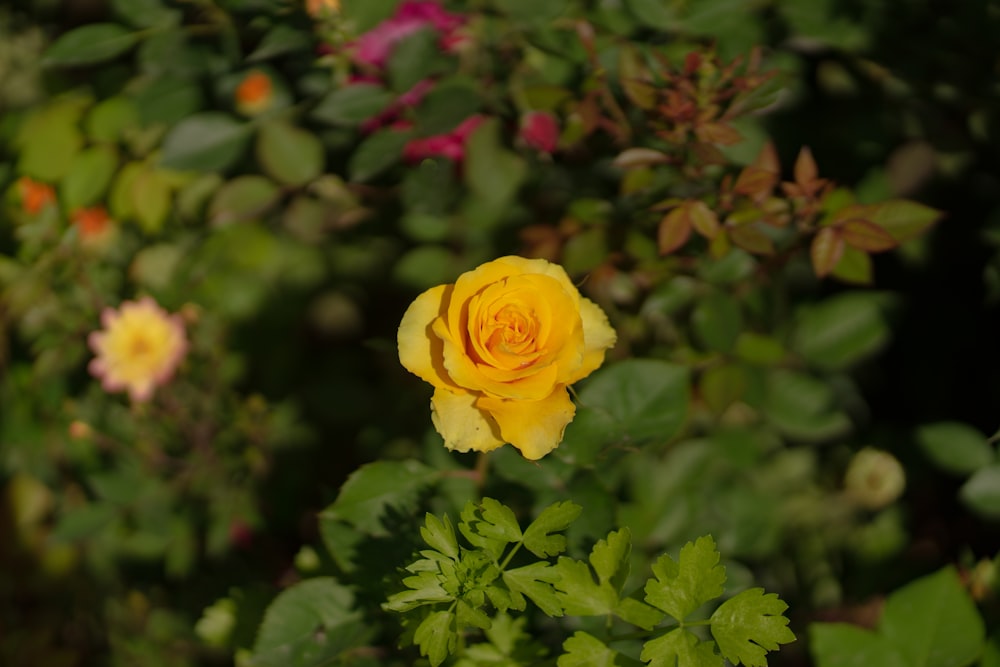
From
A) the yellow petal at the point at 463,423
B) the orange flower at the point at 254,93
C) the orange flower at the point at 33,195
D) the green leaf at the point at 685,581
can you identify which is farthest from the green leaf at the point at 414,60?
the orange flower at the point at 33,195

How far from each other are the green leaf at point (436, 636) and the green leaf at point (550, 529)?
99 millimetres

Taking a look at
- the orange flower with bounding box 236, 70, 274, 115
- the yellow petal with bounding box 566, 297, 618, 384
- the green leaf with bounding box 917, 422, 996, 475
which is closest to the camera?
the yellow petal with bounding box 566, 297, 618, 384

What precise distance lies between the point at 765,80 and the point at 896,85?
0.40 meters

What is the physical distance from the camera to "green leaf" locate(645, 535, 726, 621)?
752 mm

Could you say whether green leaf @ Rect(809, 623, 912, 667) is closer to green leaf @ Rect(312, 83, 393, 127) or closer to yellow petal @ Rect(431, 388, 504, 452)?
yellow petal @ Rect(431, 388, 504, 452)

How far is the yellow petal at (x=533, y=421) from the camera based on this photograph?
78 centimetres

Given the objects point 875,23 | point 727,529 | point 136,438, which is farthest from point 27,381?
point 875,23

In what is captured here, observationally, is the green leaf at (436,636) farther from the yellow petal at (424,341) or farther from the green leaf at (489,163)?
the green leaf at (489,163)

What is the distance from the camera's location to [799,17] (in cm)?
120

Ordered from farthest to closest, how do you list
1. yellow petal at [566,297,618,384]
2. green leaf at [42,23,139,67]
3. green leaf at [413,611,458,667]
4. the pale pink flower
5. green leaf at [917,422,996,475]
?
the pale pink flower → green leaf at [42,23,139,67] → green leaf at [917,422,996,475] → yellow petal at [566,297,618,384] → green leaf at [413,611,458,667]

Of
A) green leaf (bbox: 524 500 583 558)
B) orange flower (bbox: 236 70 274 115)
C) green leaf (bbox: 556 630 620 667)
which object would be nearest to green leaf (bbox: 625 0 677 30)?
orange flower (bbox: 236 70 274 115)

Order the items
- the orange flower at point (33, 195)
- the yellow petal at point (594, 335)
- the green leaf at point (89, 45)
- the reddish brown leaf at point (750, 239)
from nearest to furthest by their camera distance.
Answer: the yellow petal at point (594, 335), the reddish brown leaf at point (750, 239), the green leaf at point (89, 45), the orange flower at point (33, 195)

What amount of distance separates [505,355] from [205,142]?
2.42 feet

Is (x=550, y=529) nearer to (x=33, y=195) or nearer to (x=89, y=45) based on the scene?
(x=89, y=45)
